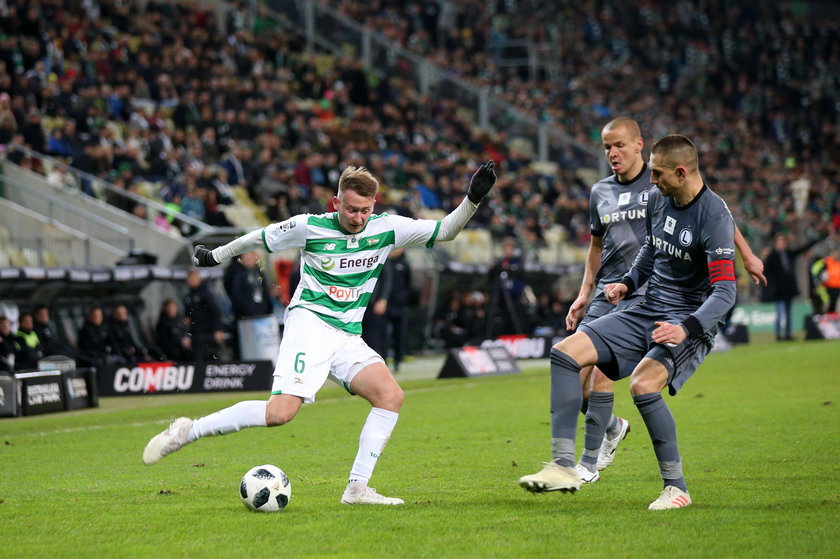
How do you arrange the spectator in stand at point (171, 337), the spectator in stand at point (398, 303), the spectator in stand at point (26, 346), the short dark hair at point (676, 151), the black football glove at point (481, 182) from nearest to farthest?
the short dark hair at point (676, 151)
the black football glove at point (481, 182)
the spectator in stand at point (26, 346)
the spectator in stand at point (171, 337)
the spectator in stand at point (398, 303)

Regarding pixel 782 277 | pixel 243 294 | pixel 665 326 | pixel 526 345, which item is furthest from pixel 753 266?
pixel 782 277

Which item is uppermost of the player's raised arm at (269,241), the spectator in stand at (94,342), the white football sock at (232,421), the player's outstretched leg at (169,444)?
the player's raised arm at (269,241)

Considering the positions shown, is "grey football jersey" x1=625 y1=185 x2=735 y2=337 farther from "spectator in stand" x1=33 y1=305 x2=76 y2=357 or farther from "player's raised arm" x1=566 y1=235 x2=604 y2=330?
"spectator in stand" x1=33 y1=305 x2=76 y2=357

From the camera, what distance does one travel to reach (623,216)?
8586 millimetres

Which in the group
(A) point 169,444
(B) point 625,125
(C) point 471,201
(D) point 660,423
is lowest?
(A) point 169,444

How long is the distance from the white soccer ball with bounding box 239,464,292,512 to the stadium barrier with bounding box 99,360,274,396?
9.43 meters

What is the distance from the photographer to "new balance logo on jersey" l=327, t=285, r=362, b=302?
24.3 feet

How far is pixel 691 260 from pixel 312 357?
92.6 inches

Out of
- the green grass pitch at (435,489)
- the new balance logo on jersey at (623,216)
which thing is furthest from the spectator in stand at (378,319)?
the new balance logo on jersey at (623,216)

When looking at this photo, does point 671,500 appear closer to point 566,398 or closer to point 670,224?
point 566,398

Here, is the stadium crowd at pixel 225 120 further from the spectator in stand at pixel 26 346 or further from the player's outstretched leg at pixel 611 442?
the player's outstretched leg at pixel 611 442

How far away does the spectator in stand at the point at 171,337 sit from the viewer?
18453 millimetres

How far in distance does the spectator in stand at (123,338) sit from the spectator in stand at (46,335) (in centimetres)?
91

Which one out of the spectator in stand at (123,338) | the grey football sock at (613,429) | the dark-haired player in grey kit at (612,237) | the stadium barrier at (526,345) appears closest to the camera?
the dark-haired player in grey kit at (612,237)
